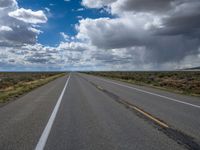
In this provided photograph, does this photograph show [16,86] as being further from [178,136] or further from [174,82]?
[178,136]

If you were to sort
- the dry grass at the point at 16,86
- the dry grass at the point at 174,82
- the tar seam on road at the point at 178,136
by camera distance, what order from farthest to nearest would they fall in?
the dry grass at the point at 174,82 < the dry grass at the point at 16,86 < the tar seam on road at the point at 178,136

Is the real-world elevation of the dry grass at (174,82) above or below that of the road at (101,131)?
below

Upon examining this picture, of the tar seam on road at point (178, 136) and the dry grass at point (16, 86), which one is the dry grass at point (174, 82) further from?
the dry grass at point (16, 86)

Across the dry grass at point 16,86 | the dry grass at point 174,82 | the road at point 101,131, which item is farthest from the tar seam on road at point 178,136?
the dry grass at point 174,82

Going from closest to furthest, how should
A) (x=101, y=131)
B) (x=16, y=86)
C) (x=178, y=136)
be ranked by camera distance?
(x=178, y=136) → (x=101, y=131) → (x=16, y=86)

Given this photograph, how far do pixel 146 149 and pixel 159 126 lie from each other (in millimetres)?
2289

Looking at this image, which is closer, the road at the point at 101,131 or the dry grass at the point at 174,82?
the road at the point at 101,131

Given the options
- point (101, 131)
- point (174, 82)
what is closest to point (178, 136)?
point (101, 131)

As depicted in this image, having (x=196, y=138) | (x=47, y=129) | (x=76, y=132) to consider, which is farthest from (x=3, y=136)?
(x=196, y=138)

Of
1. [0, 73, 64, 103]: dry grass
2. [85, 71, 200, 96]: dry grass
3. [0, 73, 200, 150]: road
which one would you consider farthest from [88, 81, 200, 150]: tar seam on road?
[85, 71, 200, 96]: dry grass

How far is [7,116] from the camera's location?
9.35 metres

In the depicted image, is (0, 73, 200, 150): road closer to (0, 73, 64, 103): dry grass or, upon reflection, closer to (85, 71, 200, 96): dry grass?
(0, 73, 64, 103): dry grass

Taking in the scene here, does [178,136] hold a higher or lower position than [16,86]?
higher

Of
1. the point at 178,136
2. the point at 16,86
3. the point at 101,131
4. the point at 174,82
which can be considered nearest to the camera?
the point at 178,136
